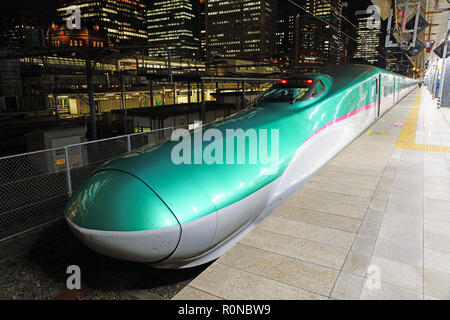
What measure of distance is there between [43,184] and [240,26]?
165849 millimetres

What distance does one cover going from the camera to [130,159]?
4254 mm

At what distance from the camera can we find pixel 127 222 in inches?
136

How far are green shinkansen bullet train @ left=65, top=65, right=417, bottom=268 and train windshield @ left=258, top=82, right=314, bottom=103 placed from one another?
640 mm

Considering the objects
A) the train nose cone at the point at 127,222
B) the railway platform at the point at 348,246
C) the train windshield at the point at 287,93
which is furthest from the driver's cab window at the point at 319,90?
the train nose cone at the point at 127,222

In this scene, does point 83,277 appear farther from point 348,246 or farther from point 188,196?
point 348,246

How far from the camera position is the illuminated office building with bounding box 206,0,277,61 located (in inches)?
6216

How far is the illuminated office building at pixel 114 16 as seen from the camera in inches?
5084

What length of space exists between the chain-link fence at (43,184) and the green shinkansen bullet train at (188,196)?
Result: 1.46 meters

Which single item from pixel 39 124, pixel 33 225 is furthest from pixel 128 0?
pixel 33 225

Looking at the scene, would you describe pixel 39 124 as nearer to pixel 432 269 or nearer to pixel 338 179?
pixel 338 179

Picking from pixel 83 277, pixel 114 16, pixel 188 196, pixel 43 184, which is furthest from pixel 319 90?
pixel 114 16

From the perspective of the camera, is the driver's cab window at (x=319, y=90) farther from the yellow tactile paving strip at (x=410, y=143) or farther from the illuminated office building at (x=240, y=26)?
the illuminated office building at (x=240, y=26)
